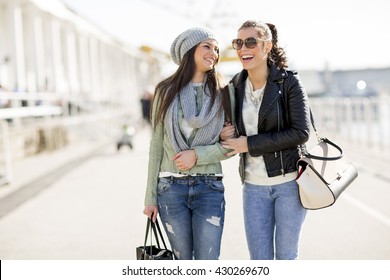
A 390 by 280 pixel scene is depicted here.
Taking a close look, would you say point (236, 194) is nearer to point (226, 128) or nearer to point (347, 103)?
point (226, 128)

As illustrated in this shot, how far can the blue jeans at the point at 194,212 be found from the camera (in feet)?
10.4

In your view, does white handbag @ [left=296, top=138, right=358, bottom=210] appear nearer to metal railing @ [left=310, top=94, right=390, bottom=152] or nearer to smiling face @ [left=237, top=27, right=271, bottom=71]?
smiling face @ [left=237, top=27, right=271, bottom=71]

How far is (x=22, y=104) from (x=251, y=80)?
44.7 feet

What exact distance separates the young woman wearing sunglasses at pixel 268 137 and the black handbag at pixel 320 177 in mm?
76

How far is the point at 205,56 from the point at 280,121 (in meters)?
0.45

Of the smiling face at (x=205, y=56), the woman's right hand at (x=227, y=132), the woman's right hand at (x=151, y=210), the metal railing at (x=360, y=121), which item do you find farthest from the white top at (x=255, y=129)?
the metal railing at (x=360, y=121)

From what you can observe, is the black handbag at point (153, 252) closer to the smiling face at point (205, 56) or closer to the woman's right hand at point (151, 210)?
the woman's right hand at point (151, 210)

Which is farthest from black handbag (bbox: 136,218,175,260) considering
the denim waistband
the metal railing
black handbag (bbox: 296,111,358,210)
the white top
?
the metal railing

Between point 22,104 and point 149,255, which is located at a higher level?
point 22,104

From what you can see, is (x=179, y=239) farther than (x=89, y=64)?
No

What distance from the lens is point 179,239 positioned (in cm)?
324

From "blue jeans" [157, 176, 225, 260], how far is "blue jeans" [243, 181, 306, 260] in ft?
0.54

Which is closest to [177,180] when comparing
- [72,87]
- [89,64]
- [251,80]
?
[251,80]

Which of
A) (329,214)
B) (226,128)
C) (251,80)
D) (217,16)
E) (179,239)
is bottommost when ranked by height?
(329,214)
